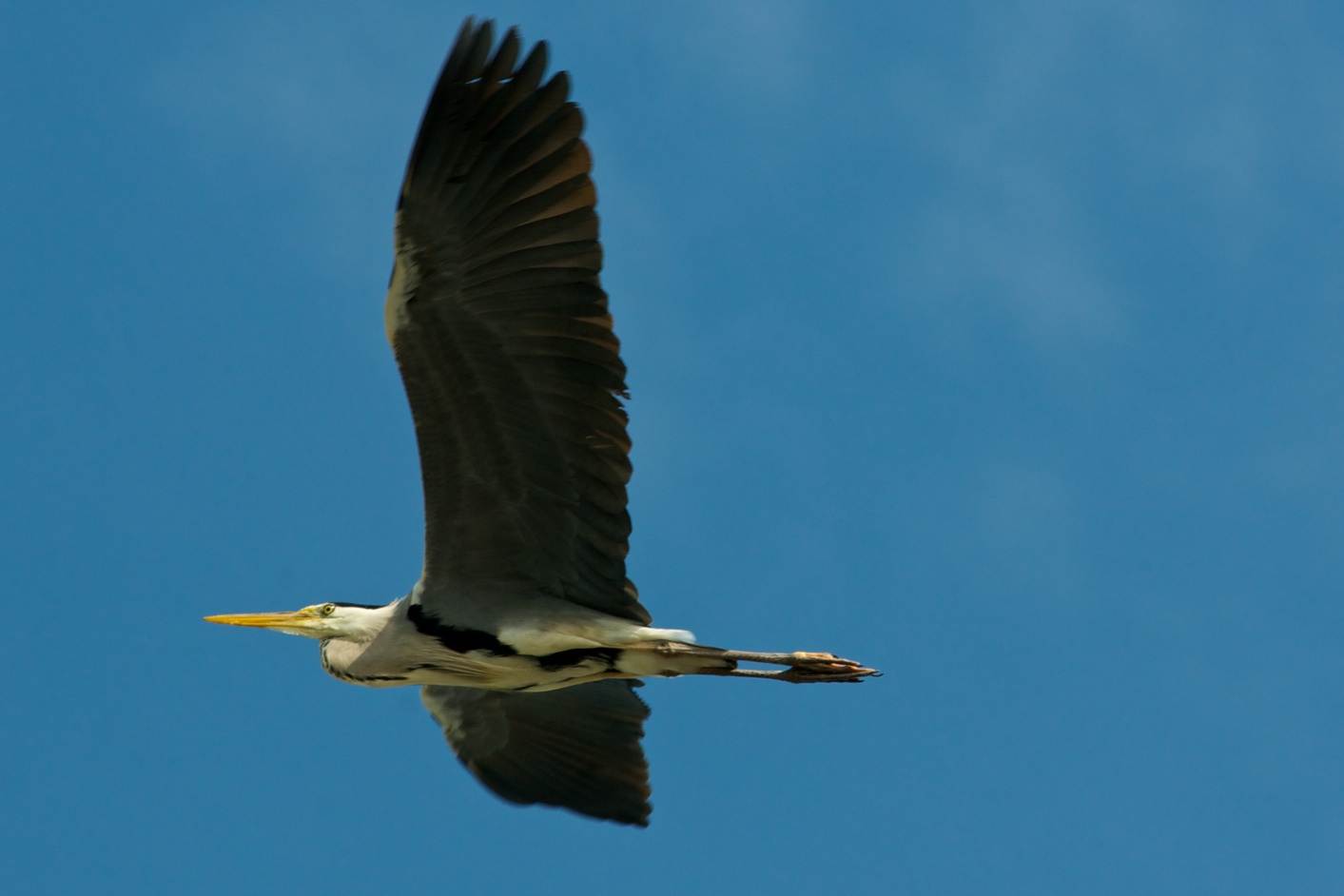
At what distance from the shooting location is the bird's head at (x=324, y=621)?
30.6 feet

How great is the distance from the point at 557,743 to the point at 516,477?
2.00 m

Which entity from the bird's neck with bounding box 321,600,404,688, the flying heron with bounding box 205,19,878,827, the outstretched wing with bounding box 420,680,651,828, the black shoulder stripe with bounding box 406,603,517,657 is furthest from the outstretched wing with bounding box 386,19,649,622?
the outstretched wing with bounding box 420,680,651,828

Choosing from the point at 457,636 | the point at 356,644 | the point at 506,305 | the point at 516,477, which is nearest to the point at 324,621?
the point at 356,644

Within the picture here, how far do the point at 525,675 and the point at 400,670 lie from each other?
2.27 feet

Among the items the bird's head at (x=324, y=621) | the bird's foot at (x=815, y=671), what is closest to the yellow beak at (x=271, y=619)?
the bird's head at (x=324, y=621)

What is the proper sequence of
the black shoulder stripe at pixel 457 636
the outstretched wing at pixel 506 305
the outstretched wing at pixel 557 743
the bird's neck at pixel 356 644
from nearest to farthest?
the outstretched wing at pixel 506 305
the black shoulder stripe at pixel 457 636
the bird's neck at pixel 356 644
the outstretched wing at pixel 557 743

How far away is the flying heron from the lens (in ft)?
25.4

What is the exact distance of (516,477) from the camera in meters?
8.40

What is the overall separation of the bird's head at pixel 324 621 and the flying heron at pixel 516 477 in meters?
0.01

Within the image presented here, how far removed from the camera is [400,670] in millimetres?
9047

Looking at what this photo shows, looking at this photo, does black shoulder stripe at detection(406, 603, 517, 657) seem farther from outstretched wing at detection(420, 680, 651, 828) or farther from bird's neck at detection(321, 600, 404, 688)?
outstretched wing at detection(420, 680, 651, 828)

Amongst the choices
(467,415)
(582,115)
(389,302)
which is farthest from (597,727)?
(582,115)

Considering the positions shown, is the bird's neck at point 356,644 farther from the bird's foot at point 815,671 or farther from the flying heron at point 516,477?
the bird's foot at point 815,671

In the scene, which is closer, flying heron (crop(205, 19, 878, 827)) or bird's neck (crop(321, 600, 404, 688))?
flying heron (crop(205, 19, 878, 827))
